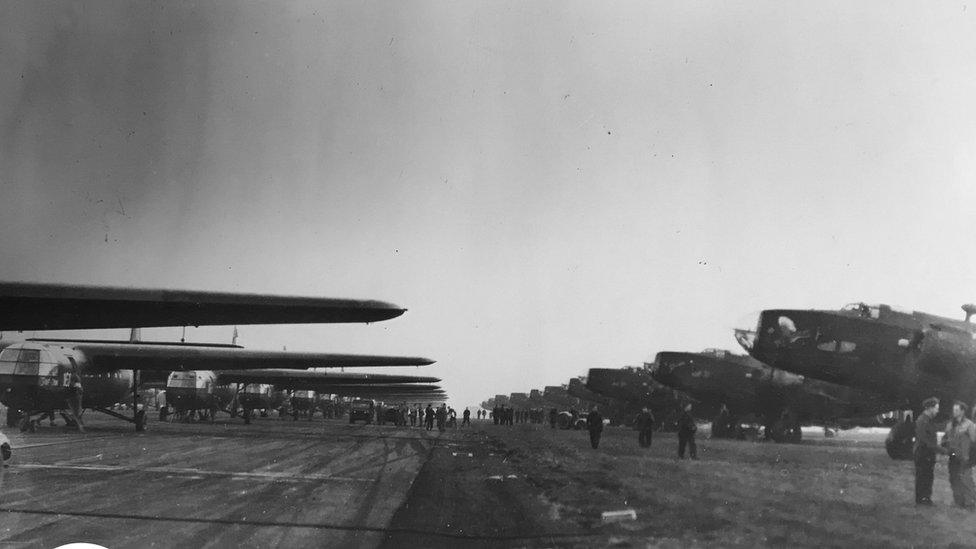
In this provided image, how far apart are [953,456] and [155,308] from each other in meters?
12.5

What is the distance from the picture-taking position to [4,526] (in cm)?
895

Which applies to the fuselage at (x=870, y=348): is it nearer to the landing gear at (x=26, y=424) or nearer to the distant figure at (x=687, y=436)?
the distant figure at (x=687, y=436)

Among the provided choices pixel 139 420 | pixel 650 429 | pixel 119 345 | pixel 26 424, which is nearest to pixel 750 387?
pixel 650 429

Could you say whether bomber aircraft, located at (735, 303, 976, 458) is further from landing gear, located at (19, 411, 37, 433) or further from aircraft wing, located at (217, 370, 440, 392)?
aircraft wing, located at (217, 370, 440, 392)

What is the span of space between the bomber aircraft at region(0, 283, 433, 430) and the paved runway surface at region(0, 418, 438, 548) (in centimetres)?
244

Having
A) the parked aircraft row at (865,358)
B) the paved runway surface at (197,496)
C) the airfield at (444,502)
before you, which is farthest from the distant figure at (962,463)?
the paved runway surface at (197,496)

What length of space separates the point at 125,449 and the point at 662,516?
638 inches

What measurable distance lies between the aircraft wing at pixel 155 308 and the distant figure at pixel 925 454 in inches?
401

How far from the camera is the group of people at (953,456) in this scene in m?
12.5

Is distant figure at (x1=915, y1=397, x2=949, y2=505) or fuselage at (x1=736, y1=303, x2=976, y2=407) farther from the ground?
fuselage at (x1=736, y1=303, x2=976, y2=407)

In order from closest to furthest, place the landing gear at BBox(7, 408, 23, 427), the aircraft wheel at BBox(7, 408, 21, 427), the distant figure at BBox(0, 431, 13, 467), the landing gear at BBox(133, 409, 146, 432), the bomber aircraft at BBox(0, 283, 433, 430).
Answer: the bomber aircraft at BBox(0, 283, 433, 430)
the distant figure at BBox(0, 431, 13, 467)
the aircraft wheel at BBox(7, 408, 21, 427)
the landing gear at BBox(7, 408, 23, 427)
the landing gear at BBox(133, 409, 146, 432)

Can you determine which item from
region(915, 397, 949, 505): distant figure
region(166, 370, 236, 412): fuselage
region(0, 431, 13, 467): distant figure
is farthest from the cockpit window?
region(166, 370, 236, 412): fuselage

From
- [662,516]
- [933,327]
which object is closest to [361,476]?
[662,516]

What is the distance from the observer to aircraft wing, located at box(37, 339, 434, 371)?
30125 mm
